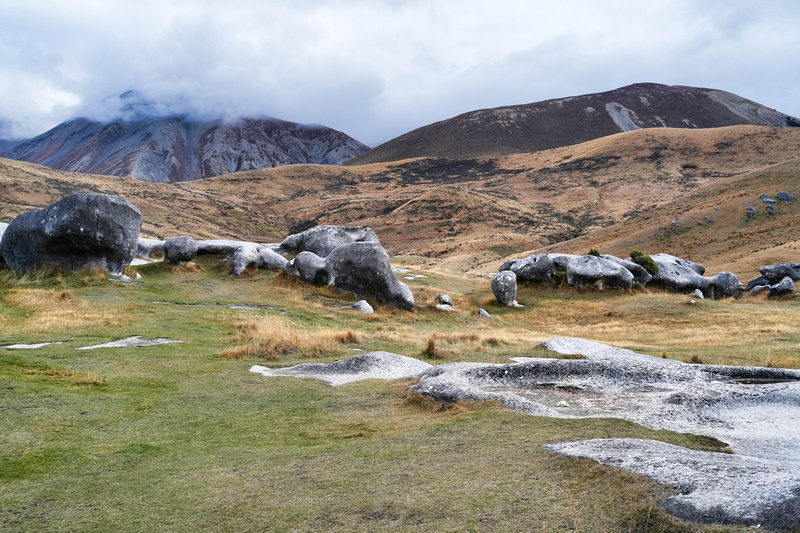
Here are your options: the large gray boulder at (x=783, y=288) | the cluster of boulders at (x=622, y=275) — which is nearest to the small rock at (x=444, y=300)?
the cluster of boulders at (x=622, y=275)

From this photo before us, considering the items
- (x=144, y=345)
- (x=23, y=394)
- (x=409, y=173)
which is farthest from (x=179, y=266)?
(x=409, y=173)

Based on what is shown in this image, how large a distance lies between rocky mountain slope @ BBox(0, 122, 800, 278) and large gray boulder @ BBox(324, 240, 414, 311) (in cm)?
3336

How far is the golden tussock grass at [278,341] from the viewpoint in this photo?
49.4 feet

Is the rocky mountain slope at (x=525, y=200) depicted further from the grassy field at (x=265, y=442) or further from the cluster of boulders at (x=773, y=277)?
the grassy field at (x=265, y=442)

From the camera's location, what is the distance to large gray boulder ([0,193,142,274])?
25.0 metres

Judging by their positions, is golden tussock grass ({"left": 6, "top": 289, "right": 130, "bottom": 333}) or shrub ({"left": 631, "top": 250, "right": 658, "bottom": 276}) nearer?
golden tussock grass ({"left": 6, "top": 289, "right": 130, "bottom": 333})

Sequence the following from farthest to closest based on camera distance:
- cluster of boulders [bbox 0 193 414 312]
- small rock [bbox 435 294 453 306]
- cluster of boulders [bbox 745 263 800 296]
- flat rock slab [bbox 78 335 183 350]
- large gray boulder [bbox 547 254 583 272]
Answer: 1. large gray boulder [bbox 547 254 583 272]
2. cluster of boulders [bbox 745 263 800 296]
3. small rock [bbox 435 294 453 306]
4. cluster of boulders [bbox 0 193 414 312]
5. flat rock slab [bbox 78 335 183 350]

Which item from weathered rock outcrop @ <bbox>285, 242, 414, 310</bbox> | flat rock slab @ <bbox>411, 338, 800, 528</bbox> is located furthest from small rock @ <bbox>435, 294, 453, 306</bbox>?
flat rock slab @ <bbox>411, 338, 800, 528</bbox>

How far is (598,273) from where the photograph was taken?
36.6m

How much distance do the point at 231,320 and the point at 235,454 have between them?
1427cm

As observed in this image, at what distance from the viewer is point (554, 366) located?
1138 centimetres

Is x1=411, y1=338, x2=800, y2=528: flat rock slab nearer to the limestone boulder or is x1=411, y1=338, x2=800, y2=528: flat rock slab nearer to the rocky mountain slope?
the limestone boulder

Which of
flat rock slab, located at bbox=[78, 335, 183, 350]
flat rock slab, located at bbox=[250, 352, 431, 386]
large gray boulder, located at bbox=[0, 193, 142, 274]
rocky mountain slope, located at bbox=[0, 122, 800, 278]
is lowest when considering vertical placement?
flat rock slab, located at bbox=[250, 352, 431, 386]

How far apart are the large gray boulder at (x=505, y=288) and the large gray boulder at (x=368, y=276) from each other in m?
7.91
